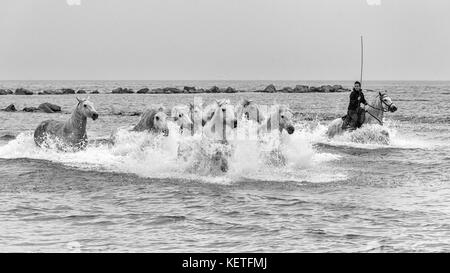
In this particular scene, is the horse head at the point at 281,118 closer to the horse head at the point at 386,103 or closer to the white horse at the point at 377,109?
the horse head at the point at 386,103

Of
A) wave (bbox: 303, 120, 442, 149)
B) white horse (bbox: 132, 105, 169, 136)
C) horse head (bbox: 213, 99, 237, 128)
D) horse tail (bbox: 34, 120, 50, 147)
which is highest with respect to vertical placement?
horse head (bbox: 213, 99, 237, 128)

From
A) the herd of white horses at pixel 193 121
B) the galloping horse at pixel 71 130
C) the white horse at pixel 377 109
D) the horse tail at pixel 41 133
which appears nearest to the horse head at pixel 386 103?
the white horse at pixel 377 109

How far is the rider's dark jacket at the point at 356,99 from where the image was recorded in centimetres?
2605

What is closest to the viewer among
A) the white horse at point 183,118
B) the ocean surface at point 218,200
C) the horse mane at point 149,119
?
the ocean surface at point 218,200

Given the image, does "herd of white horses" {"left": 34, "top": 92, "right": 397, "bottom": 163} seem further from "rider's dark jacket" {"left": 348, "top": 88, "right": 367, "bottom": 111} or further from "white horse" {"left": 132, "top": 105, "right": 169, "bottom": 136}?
"rider's dark jacket" {"left": 348, "top": 88, "right": 367, "bottom": 111}

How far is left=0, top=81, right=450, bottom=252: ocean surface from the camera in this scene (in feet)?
33.8

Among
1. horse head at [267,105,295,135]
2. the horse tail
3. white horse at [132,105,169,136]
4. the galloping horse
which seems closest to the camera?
horse head at [267,105,295,135]

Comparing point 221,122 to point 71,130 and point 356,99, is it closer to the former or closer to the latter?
point 71,130


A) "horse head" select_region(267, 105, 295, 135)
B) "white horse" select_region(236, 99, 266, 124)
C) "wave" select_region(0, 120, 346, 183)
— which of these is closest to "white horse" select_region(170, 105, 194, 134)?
"wave" select_region(0, 120, 346, 183)

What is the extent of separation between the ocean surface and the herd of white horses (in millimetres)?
360

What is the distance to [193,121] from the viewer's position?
57.7 ft

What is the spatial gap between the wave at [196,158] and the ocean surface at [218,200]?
0.12 feet

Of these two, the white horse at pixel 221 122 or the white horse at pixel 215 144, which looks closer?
the white horse at pixel 221 122

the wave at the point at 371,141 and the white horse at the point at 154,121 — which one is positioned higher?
the white horse at the point at 154,121
